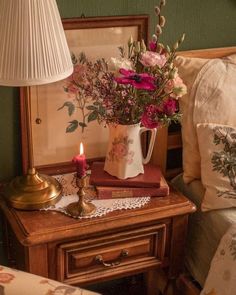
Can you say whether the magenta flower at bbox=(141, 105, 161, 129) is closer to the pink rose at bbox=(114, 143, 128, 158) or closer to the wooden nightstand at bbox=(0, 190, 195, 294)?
the pink rose at bbox=(114, 143, 128, 158)

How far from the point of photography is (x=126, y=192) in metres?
1.62

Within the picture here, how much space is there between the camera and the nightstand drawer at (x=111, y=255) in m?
1.54

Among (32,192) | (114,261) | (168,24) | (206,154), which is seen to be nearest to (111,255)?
(114,261)

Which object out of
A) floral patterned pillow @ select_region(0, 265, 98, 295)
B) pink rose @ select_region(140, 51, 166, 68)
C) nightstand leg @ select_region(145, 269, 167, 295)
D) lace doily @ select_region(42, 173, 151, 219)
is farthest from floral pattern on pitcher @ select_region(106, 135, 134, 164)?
nightstand leg @ select_region(145, 269, 167, 295)

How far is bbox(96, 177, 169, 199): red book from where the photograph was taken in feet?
5.29

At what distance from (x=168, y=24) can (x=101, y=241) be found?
2.50 feet

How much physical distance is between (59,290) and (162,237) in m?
0.52

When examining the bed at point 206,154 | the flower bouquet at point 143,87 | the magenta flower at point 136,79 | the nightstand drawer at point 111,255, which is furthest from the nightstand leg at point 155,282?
the magenta flower at point 136,79

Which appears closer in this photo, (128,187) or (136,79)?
(136,79)

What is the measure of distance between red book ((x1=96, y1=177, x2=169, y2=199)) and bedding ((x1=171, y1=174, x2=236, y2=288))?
0.17m

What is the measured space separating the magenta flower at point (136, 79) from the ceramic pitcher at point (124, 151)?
0.51 feet

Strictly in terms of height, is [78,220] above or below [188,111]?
below

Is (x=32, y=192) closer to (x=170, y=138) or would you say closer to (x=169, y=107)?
(x=169, y=107)

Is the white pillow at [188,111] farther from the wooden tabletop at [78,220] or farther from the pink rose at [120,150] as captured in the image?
the pink rose at [120,150]
